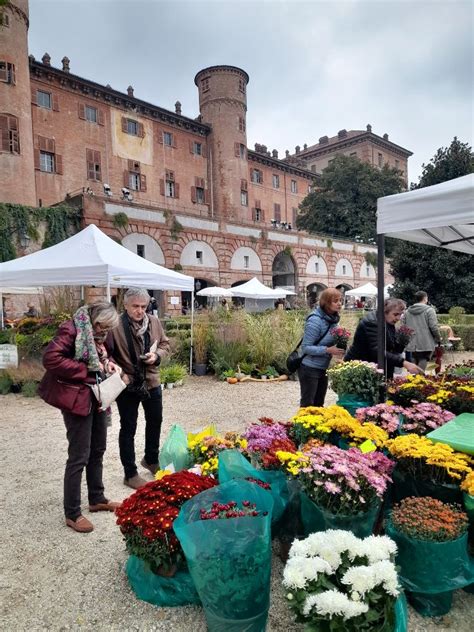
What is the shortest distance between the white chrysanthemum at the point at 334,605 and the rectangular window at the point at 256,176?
39.1 m

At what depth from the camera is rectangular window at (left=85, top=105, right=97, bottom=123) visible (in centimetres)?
2850

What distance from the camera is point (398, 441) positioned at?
2.56 metres

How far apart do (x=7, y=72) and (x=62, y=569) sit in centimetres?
2733

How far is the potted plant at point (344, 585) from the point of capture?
60.1 inches

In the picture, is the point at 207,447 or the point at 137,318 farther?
the point at 137,318

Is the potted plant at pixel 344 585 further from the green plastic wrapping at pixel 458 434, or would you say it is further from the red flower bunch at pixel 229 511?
the green plastic wrapping at pixel 458 434

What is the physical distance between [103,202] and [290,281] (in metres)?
16.5

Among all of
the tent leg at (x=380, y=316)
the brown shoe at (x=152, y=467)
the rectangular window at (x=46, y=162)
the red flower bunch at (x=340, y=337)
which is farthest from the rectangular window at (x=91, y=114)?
the red flower bunch at (x=340, y=337)

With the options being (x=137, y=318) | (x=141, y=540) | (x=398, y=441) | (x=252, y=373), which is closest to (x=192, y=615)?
(x=141, y=540)

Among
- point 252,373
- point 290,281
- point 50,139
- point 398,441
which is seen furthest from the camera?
point 290,281

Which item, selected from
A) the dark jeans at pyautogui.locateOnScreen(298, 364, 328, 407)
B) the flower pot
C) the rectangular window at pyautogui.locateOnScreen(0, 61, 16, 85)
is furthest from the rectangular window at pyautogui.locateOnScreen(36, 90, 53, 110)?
the dark jeans at pyautogui.locateOnScreen(298, 364, 328, 407)

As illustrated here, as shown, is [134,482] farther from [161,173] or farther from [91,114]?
[161,173]

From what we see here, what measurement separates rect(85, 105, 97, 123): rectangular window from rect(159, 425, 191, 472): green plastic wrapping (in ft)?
101

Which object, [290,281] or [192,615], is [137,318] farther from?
[290,281]
